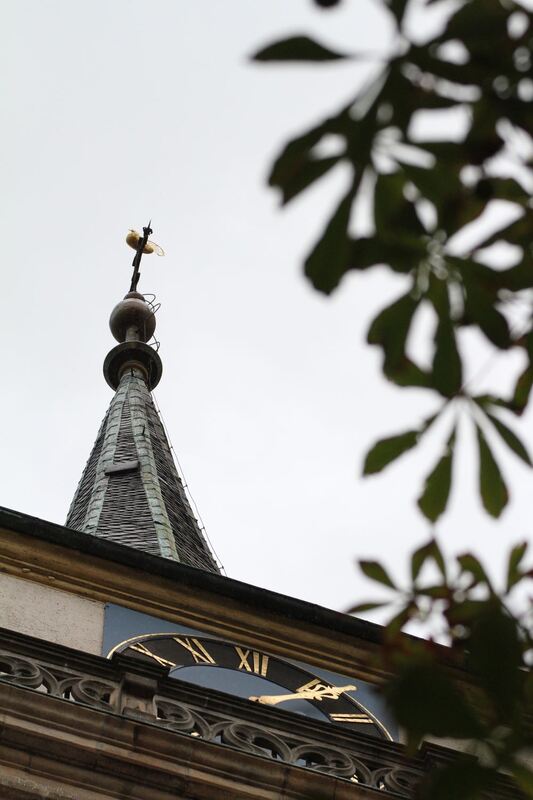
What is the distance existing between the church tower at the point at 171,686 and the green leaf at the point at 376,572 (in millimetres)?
4918

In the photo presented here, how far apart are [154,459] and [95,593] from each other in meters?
9.28

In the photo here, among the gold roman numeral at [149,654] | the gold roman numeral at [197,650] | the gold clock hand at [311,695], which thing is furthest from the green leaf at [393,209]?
the gold roman numeral at [197,650]

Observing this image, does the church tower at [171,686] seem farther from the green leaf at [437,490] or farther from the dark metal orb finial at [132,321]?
the dark metal orb finial at [132,321]

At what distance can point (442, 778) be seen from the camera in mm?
3143

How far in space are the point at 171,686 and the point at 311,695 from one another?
1.95 meters

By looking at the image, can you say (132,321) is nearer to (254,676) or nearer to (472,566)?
(254,676)

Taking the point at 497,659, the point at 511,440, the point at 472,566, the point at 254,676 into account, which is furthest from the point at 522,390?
the point at 254,676

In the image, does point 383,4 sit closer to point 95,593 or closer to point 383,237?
point 383,237

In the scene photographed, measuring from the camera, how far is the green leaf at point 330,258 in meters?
3.39

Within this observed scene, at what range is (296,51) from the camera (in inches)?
127

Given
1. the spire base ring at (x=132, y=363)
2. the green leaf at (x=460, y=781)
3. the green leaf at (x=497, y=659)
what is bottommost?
the green leaf at (x=460, y=781)

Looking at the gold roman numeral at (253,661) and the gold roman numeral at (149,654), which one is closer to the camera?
the gold roman numeral at (149,654)

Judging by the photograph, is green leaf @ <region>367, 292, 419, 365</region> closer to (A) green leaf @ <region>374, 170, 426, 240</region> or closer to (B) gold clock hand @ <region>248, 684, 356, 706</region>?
(A) green leaf @ <region>374, 170, 426, 240</region>

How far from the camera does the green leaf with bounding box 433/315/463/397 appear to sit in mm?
3551
